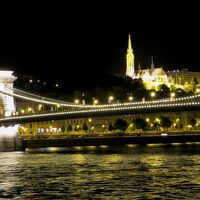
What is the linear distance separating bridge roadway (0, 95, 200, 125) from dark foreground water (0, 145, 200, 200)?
6.12 m

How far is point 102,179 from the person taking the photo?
95.6ft

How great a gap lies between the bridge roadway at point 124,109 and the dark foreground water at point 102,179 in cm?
612

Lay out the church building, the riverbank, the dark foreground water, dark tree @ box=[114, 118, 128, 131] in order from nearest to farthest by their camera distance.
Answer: the dark foreground water → the riverbank → dark tree @ box=[114, 118, 128, 131] → the church building

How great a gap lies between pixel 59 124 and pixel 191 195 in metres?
74.0

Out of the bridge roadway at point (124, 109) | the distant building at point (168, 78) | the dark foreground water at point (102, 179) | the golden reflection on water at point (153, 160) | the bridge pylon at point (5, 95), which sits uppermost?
the distant building at point (168, 78)

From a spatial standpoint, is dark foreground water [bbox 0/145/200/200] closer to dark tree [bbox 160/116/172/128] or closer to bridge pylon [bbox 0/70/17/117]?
bridge pylon [bbox 0/70/17/117]

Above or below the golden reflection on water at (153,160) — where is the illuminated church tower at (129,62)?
above

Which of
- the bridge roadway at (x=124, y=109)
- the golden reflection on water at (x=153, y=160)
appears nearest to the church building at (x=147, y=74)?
the bridge roadway at (x=124, y=109)

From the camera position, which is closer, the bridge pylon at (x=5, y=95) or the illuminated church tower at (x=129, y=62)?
the bridge pylon at (x=5, y=95)

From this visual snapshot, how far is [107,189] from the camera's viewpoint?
25.7 m

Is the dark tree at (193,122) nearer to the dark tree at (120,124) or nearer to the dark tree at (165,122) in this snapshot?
the dark tree at (165,122)

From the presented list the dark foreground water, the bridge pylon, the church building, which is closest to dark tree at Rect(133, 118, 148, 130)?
the bridge pylon

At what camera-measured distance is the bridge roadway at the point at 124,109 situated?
46125 millimetres

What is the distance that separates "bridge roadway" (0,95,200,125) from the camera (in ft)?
151
